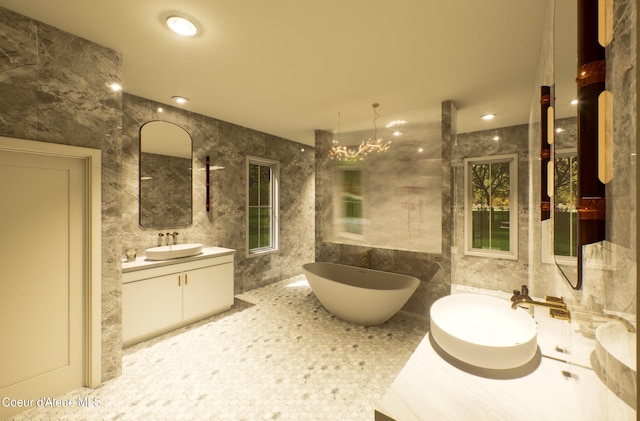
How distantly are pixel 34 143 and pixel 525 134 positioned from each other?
5.69m

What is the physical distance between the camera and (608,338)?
0.58 m

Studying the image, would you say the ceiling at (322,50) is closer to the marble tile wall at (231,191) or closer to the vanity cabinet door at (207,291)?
the marble tile wall at (231,191)

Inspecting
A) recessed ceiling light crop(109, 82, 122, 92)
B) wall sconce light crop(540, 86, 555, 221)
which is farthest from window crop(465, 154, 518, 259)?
recessed ceiling light crop(109, 82, 122, 92)

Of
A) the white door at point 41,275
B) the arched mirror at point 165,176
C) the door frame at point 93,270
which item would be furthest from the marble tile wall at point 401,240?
the white door at point 41,275

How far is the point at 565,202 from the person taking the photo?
1.06 meters

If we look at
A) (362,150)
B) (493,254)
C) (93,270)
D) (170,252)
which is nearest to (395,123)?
(362,150)

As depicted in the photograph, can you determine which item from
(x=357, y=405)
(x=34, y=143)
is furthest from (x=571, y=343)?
(x=34, y=143)

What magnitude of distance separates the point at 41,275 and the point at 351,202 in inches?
144

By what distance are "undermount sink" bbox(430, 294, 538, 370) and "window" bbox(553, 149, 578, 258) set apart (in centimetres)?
38

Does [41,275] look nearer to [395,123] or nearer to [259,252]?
[259,252]

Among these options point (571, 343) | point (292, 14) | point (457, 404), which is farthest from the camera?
point (292, 14)

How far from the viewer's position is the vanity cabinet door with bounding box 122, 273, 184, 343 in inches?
104

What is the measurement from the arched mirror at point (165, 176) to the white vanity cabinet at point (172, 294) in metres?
0.73

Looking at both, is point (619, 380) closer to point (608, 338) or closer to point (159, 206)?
point (608, 338)
